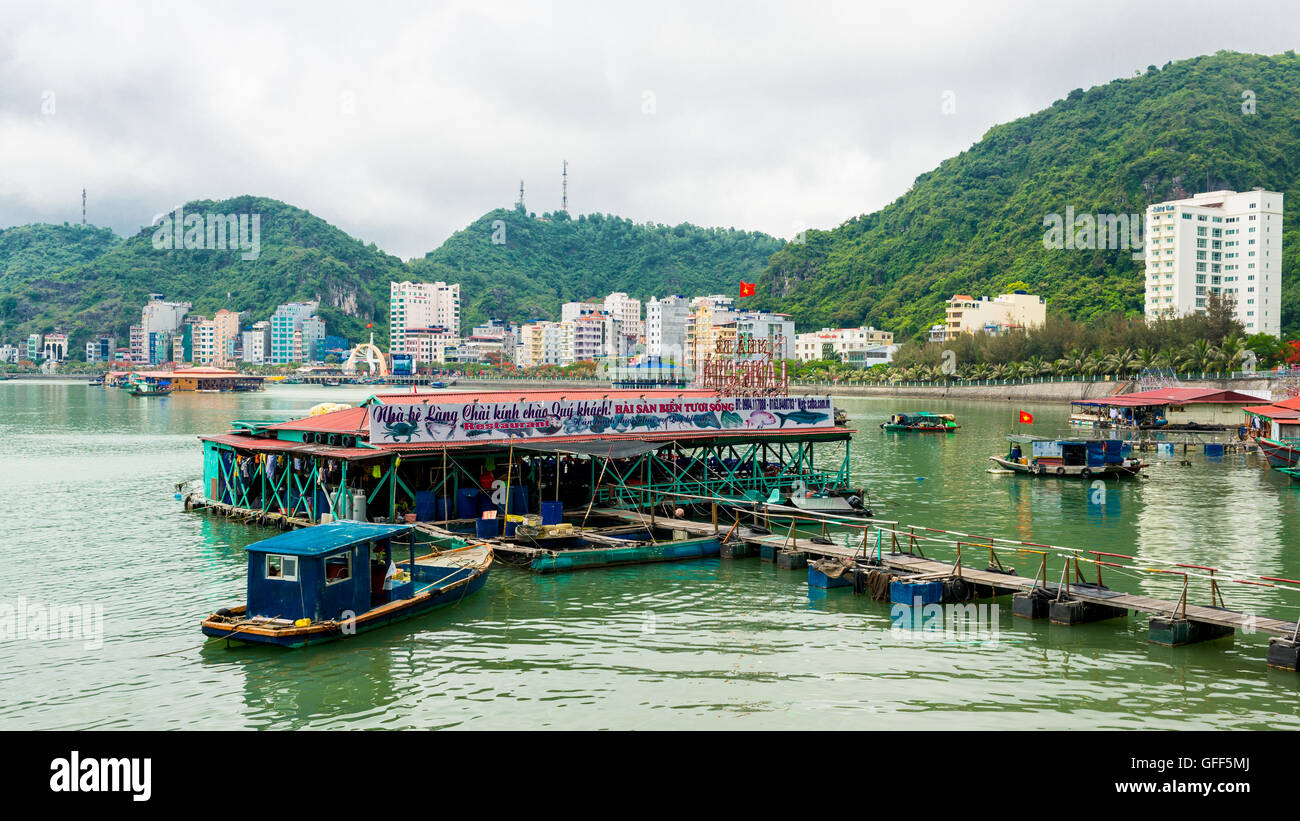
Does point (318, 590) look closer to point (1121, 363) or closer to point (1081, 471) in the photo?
point (1081, 471)

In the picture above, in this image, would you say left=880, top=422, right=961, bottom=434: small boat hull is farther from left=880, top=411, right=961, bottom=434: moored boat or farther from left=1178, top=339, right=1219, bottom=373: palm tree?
left=1178, top=339, right=1219, bottom=373: palm tree

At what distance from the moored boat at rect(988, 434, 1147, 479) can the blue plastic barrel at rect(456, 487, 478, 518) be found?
35811 millimetres

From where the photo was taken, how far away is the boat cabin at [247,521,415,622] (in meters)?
20.3

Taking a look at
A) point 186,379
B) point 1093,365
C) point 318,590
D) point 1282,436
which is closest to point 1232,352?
point 1093,365

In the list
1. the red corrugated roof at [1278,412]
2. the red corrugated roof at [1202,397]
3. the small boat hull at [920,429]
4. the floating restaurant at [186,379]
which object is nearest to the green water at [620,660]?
the red corrugated roof at [1278,412]

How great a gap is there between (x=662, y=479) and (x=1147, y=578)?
1781 centimetres

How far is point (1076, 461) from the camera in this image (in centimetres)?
5659

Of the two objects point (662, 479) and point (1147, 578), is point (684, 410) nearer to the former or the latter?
point (662, 479)

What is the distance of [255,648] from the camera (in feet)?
67.4

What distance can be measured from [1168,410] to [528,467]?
260 ft

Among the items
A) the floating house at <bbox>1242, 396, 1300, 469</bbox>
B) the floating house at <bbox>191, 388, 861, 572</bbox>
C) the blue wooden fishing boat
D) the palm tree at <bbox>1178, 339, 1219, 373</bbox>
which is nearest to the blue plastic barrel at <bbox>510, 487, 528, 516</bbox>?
the floating house at <bbox>191, 388, 861, 572</bbox>

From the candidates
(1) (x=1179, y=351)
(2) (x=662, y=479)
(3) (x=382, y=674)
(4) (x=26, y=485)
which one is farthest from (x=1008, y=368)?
(3) (x=382, y=674)

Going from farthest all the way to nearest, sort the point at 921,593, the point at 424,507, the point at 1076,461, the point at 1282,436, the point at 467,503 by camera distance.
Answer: the point at 1282,436 → the point at 1076,461 → the point at 467,503 → the point at 424,507 → the point at 921,593

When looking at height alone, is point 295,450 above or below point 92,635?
above
